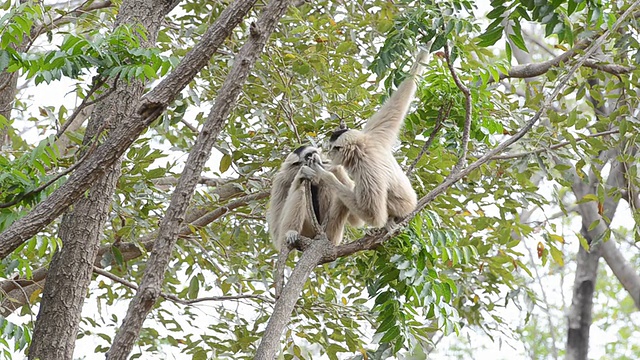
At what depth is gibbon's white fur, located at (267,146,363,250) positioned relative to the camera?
5570 mm

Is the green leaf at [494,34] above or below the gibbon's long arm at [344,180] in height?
below

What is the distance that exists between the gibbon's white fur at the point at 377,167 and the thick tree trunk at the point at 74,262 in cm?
152

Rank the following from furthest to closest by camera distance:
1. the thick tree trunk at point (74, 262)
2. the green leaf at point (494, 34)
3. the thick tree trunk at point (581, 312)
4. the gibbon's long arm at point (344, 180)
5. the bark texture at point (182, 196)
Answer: the thick tree trunk at point (581, 312), the gibbon's long arm at point (344, 180), the thick tree trunk at point (74, 262), the green leaf at point (494, 34), the bark texture at point (182, 196)

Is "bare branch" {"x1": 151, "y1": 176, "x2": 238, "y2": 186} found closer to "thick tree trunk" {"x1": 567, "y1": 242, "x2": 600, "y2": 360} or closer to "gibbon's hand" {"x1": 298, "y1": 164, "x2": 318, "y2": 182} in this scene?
"gibbon's hand" {"x1": 298, "y1": 164, "x2": 318, "y2": 182}

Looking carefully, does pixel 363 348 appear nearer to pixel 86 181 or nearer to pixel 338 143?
pixel 338 143

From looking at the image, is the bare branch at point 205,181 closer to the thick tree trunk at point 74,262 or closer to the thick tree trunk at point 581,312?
the thick tree trunk at point 74,262

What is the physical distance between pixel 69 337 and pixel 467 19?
9.92ft

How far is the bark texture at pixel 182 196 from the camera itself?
2855mm

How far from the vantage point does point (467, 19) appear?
4398mm

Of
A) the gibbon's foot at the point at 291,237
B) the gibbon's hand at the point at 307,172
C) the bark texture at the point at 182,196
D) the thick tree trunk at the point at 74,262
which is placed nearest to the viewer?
the bark texture at the point at 182,196

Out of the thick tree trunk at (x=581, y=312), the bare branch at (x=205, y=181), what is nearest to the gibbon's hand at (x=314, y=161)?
the bare branch at (x=205, y=181)

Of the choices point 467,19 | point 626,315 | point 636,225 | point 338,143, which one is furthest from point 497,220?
point 626,315

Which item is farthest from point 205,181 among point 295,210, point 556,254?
point 556,254

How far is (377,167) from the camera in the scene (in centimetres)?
541
